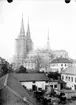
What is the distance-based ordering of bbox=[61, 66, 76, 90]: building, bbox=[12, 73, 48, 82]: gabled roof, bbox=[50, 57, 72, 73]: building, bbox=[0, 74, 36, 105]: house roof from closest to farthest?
bbox=[0, 74, 36, 105]: house roof → bbox=[12, 73, 48, 82]: gabled roof → bbox=[61, 66, 76, 90]: building → bbox=[50, 57, 72, 73]: building

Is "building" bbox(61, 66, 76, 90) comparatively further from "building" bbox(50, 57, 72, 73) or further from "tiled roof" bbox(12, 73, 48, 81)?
"building" bbox(50, 57, 72, 73)

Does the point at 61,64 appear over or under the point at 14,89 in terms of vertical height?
under

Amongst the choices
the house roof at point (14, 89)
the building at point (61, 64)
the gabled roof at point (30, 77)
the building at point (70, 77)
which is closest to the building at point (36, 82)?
the gabled roof at point (30, 77)

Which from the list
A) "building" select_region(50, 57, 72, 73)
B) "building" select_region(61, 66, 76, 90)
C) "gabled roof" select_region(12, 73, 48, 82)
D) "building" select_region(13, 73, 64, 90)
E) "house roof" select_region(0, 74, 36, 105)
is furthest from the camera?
"building" select_region(50, 57, 72, 73)


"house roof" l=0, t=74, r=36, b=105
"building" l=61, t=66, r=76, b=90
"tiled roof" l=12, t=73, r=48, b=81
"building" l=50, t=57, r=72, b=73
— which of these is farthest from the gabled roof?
"building" l=50, t=57, r=72, b=73

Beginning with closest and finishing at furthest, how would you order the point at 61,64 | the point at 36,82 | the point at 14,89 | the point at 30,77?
1. the point at 14,89
2. the point at 36,82
3. the point at 30,77
4. the point at 61,64

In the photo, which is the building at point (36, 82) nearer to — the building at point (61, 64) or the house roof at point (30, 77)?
the house roof at point (30, 77)

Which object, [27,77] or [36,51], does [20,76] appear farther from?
[36,51]

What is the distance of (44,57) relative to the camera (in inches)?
743

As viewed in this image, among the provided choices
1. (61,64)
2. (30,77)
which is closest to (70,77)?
(30,77)

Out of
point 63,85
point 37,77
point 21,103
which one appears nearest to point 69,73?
point 63,85

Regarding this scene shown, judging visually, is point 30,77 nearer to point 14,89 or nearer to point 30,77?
point 30,77

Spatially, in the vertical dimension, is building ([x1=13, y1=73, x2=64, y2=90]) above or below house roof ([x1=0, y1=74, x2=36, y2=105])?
below

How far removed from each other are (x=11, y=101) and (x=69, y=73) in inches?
269
